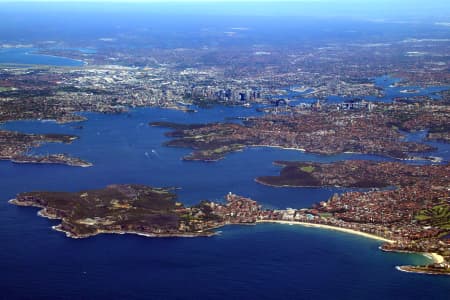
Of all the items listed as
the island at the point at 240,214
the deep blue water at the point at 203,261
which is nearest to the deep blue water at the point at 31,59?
the deep blue water at the point at 203,261

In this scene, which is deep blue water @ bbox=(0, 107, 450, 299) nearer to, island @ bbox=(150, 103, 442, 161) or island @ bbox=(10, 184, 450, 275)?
island @ bbox=(10, 184, 450, 275)

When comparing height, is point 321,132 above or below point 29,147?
above

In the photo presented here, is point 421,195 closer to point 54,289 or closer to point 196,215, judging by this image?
point 196,215

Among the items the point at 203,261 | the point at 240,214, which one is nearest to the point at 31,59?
the point at 240,214

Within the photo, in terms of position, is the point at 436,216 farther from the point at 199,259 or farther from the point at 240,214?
the point at 199,259

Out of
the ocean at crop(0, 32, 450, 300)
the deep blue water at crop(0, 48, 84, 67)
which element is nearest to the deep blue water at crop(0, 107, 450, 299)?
the ocean at crop(0, 32, 450, 300)
